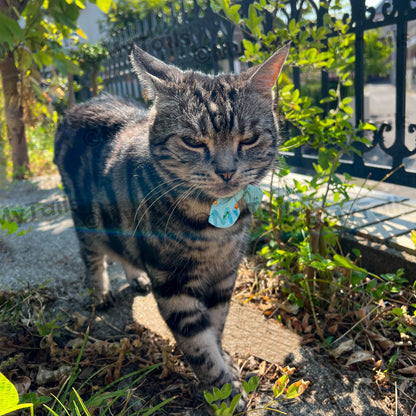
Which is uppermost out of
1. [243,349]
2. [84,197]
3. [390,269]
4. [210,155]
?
[210,155]

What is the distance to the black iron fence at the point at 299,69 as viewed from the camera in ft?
9.00

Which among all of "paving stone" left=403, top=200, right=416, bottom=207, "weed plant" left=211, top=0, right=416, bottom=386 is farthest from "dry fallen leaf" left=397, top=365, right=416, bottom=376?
"paving stone" left=403, top=200, right=416, bottom=207

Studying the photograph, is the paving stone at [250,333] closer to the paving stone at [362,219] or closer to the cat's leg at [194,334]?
the cat's leg at [194,334]

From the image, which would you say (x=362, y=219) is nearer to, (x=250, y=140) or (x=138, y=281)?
(x=250, y=140)

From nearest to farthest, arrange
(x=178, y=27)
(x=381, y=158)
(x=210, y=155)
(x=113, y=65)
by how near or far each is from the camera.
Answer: (x=210, y=155) → (x=381, y=158) → (x=178, y=27) → (x=113, y=65)

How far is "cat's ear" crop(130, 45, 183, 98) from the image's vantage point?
1.73m

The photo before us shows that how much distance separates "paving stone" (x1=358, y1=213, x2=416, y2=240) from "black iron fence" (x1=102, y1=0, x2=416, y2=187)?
29 centimetres

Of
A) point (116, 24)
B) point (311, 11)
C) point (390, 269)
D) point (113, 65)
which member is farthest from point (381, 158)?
point (116, 24)

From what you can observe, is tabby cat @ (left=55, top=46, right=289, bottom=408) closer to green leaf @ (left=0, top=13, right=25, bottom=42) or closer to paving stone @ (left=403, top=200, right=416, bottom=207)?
green leaf @ (left=0, top=13, right=25, bottom=42)

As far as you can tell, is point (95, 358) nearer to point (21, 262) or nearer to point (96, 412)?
point (96, 412)

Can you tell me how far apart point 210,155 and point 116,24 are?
1119 centimetres

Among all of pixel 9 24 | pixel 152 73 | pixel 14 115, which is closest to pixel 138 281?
pixel 152 73

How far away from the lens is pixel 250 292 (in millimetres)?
2557

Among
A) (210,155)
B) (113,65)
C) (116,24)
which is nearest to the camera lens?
(210,155)
